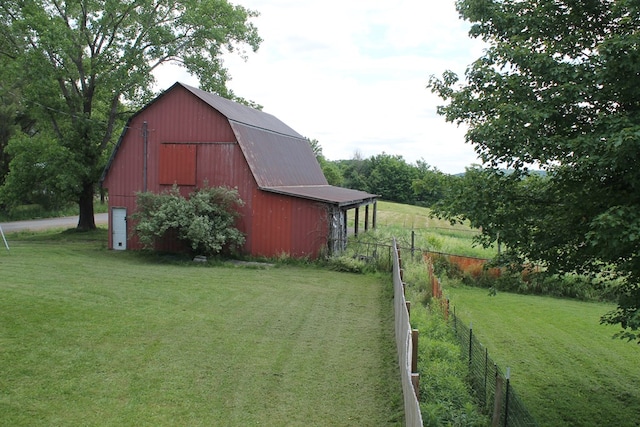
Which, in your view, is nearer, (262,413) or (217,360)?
(262,413)

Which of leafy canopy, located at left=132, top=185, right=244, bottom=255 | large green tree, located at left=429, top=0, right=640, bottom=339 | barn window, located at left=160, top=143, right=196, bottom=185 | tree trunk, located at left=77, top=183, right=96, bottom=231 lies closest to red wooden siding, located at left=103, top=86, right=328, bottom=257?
barn window, located at left=160, top=143, right=196, bottom=185

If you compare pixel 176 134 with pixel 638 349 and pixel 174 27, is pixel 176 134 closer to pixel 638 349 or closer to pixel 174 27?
pixel 174 27

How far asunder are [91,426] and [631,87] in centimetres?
833

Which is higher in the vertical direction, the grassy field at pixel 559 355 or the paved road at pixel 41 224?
the paved road at pixel 41 224

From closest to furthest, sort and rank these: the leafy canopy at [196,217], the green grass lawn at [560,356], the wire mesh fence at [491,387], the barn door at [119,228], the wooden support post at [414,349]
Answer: the wire mesh fence at [491,387], the wooden support post at [414,349], the green grass lawn at [560,356], the leafy canopy at [196,217], the barn door at [119,228]

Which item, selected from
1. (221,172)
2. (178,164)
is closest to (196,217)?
(221,172)

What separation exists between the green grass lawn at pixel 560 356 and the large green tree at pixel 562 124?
190 cm

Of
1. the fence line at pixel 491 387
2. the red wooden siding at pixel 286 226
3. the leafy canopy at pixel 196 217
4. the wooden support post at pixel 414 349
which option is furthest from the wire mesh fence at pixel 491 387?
the leafy canopy at pixel 196 217

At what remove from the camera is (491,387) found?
775cm

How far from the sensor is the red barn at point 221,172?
63.2 ft

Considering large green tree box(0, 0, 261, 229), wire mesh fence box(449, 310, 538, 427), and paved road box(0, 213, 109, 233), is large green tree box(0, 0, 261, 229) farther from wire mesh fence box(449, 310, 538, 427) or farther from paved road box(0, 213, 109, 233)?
wire mesh fence box(449, 310, 538, 427)

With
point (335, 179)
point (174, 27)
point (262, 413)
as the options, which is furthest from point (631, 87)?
point (335, 179)

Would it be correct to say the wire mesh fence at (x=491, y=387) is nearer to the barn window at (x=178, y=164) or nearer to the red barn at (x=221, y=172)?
the red barn at (x=221, y=172)

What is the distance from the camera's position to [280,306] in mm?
12797
